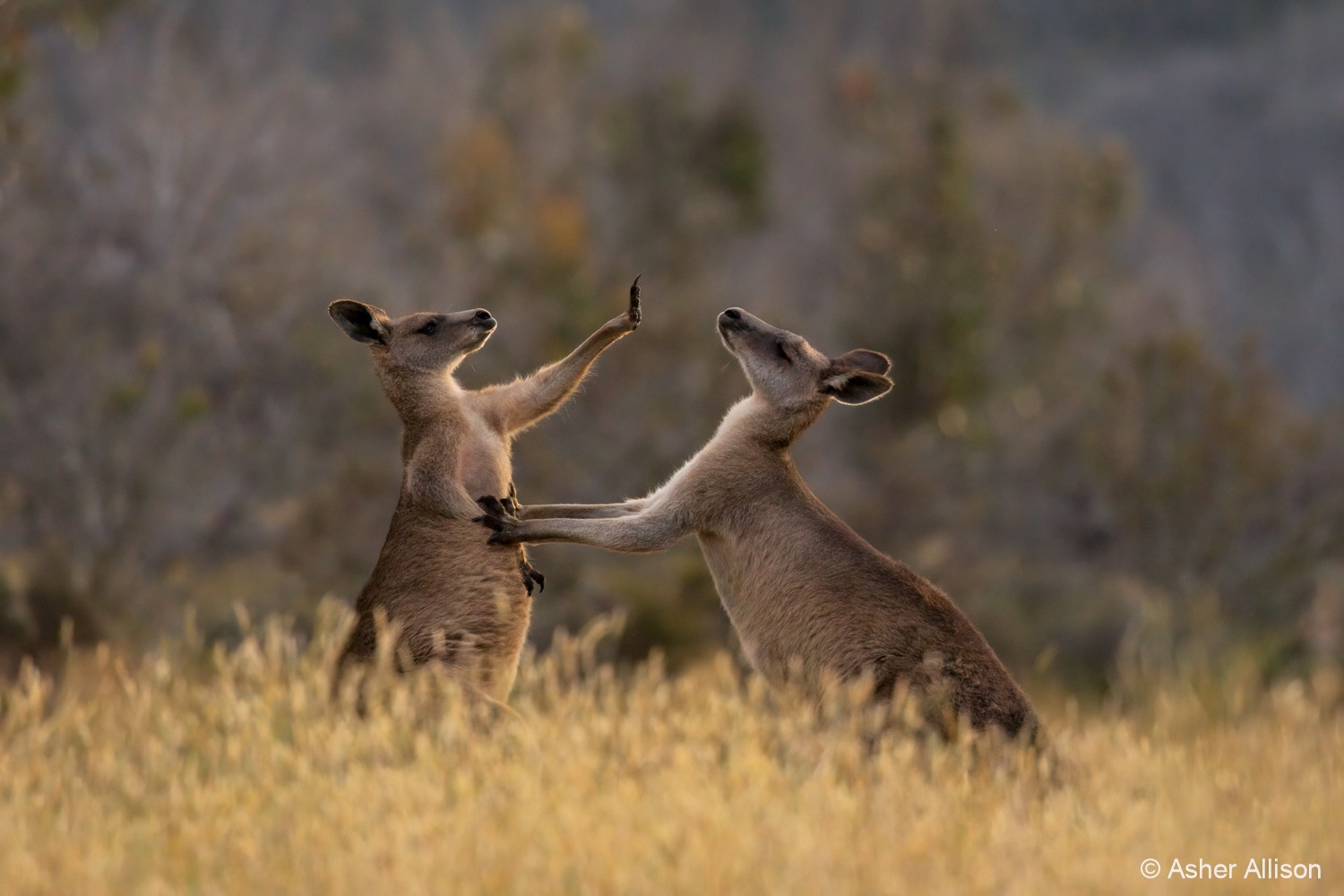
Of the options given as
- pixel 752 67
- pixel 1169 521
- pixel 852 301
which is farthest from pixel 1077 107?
pixel 1169 521

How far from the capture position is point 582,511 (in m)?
7.23

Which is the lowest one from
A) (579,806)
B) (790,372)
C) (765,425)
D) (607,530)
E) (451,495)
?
(579,806)

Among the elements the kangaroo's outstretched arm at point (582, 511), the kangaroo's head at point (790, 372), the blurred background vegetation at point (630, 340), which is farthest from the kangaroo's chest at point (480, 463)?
the blurred background vegetation at point (630, 340)

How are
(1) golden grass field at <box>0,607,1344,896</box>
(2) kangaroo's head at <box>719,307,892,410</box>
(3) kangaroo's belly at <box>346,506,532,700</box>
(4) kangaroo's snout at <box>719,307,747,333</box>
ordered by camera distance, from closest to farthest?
(1) golden grass field at <box>0,607,1344,896</box> < (3) kangaroo's belly at <box>346,506,532,700</box> < (2) kangaroo's head at <box>719,307,892,410</box> < (4) kangaroo's snout at <box>719,307,747,333</box>

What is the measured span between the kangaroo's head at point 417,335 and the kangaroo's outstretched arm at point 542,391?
0.24 m

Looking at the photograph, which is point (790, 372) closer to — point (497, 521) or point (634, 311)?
point (634, 311)

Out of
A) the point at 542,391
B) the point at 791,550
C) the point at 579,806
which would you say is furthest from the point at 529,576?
the point at 579,806

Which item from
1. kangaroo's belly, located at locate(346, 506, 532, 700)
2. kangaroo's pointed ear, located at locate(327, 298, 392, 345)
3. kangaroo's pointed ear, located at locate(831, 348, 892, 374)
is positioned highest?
kangaroo's pointed ear, located at locate(327, 298, 392, 345)

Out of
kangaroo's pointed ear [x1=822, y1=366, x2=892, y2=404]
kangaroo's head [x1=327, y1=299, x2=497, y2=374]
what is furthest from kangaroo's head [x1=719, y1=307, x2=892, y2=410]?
kangaroo's head [x1=327, y1=299, x2=497, y2=374]

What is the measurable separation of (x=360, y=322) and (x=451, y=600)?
150 cm

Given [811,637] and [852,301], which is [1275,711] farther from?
[852,301]

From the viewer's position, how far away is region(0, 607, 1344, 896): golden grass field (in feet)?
14.9

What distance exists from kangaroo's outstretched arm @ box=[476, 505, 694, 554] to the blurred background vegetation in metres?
3.77

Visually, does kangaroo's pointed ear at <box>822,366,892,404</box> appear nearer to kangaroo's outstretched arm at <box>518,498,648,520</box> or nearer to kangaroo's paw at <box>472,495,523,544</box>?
kangaroo's outstretched arm at <box>518,498,648,520</box>
